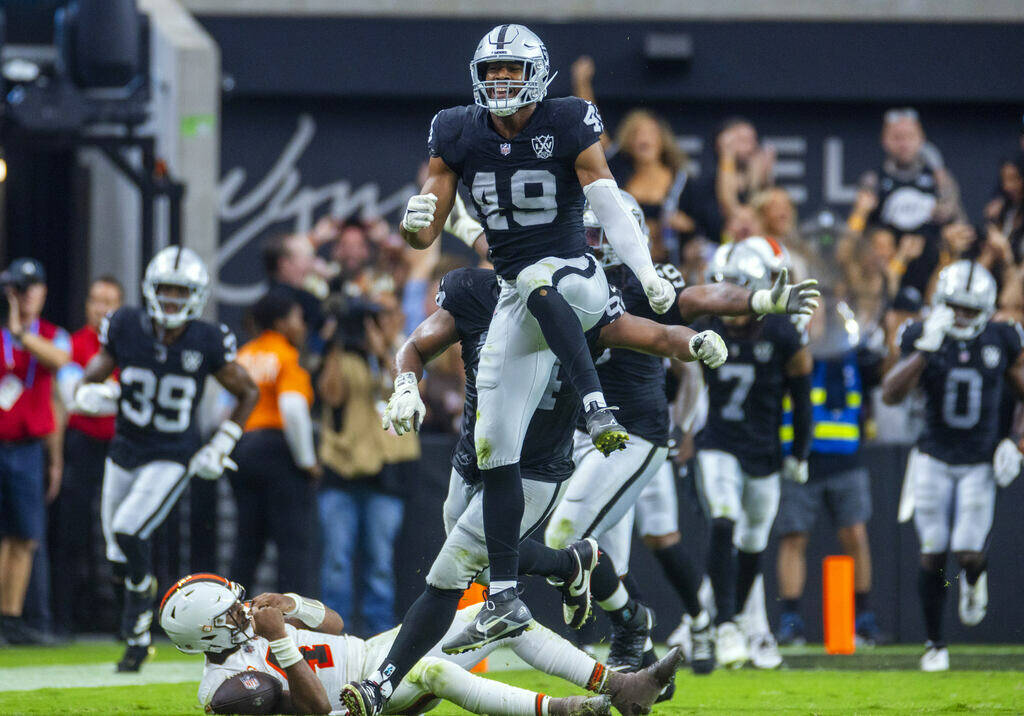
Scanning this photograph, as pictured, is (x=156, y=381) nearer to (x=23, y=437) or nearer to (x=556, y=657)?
(x=23, y=437)

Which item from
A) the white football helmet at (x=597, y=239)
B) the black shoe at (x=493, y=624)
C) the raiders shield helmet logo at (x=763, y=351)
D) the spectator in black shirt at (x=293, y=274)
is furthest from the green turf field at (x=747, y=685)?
the spectator in black shirt at (x=293, y=274)

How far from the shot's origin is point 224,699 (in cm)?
591

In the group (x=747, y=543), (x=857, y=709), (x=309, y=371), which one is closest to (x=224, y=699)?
(x=857, y=709)

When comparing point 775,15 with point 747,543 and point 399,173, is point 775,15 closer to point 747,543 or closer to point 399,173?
point 399,173

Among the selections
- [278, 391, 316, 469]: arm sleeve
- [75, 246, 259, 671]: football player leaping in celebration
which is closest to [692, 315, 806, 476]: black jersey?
[278, 391, 316, 469]: arm sleeve

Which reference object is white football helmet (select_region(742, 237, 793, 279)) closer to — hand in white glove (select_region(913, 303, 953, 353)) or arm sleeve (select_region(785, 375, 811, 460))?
arm sleeve (select_region(785, 375, 811, 460))

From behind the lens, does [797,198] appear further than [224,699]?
Yes

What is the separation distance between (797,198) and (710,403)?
5.98m

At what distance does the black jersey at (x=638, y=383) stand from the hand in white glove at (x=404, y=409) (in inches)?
49.5

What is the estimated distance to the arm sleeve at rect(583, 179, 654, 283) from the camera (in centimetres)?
570

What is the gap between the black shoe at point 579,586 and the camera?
19.2 ft

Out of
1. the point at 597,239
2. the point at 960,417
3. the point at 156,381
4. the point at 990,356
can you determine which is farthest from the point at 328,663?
the point at 990,356

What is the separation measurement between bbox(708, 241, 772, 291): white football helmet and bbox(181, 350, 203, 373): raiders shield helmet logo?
8.94ft

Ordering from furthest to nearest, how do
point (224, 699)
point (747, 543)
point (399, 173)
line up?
point (399, 173) → point (747, 543) → point (224, 699)
